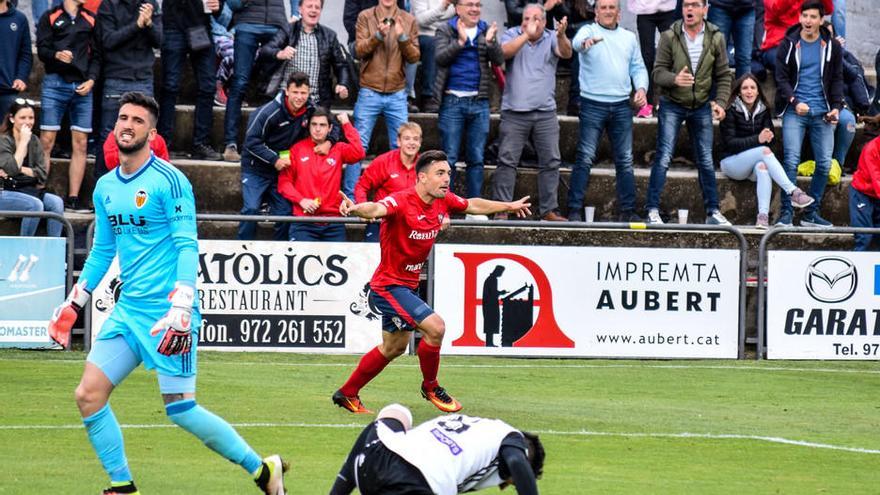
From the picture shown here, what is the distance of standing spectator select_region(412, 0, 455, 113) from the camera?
18.4 metres

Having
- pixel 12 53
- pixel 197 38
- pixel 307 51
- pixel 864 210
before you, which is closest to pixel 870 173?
pixel 864 210

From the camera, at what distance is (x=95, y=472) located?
9.12 metres

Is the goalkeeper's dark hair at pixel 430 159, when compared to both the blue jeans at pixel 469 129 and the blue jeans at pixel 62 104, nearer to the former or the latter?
the blue jeans at pixel 469 129

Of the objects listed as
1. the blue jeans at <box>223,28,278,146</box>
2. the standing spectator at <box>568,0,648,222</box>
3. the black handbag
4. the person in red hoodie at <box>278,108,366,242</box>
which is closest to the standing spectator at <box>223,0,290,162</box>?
the blue jeans at <box>223,28,278,146</box>

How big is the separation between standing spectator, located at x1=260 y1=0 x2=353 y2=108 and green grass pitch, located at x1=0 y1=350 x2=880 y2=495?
4016 millimetres

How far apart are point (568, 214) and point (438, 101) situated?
215 cm

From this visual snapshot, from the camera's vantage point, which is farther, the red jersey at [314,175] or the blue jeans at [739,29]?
the blue jeans at [739,29]

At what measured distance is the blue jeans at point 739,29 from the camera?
19469mm

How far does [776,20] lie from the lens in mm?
20094

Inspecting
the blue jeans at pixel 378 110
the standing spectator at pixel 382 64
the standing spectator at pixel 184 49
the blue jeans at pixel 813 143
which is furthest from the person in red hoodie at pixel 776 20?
the standing spectator at pixel 184 49

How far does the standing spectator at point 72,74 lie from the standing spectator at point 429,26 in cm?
406

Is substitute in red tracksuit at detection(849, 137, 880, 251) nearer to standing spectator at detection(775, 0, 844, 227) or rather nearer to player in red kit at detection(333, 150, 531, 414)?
standing spectator at detection(775, 0, 844, 227)

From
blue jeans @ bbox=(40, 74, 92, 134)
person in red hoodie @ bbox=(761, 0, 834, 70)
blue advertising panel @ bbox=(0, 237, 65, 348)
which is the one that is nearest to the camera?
blue advertising panel @ bbox=(0, 237, 65, 348)

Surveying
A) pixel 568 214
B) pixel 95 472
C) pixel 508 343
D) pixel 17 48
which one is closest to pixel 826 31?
pixel 568 214
